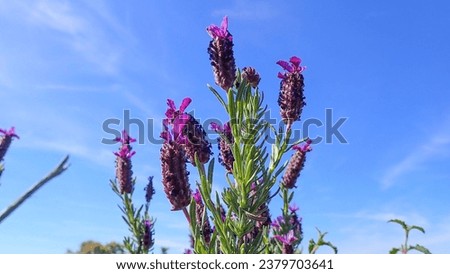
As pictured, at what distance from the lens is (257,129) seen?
6.55ft

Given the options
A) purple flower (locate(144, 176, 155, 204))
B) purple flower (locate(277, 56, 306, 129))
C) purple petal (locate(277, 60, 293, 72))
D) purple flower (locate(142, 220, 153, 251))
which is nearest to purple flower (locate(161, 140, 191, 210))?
purple flower (locate(277, 56, 306, 129))

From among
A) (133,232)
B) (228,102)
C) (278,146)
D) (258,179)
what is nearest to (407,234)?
(278,146)

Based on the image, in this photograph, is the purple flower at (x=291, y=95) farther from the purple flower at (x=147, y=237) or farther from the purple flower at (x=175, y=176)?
the purple flower at (x=147, y=237)

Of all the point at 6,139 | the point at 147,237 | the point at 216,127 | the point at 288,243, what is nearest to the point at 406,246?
the point at 288,243

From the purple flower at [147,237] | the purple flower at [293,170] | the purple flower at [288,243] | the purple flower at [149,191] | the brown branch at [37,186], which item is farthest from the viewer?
the purple flower at [149,191]

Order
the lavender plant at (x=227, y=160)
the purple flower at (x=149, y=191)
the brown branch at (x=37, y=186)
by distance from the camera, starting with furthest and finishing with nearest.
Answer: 1. the purple flower at (x=149, y=191)
2. the lavender plant at (x=227, y=160)
3. the brown branch at (x=37, y=186)

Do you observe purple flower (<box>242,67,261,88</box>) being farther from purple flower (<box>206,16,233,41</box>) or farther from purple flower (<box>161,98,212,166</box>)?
purple flower (<box>161,98,212,166</box>)

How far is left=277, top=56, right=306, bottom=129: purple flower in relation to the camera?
7.77 feet

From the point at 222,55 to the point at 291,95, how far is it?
435 millimetres

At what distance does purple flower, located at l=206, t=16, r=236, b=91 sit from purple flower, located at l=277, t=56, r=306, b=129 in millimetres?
360

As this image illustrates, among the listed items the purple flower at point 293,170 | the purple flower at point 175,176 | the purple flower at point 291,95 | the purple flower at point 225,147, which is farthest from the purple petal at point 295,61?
the purple flower at point 293,170

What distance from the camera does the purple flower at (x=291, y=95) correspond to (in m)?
2.37

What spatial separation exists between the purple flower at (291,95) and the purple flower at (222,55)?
1.18ft
